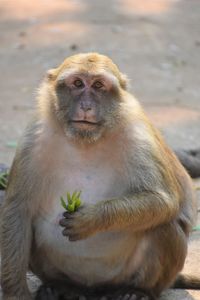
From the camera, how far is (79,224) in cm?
529

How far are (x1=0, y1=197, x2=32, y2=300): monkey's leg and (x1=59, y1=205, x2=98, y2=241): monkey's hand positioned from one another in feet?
0.97

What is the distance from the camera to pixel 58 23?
1414cm

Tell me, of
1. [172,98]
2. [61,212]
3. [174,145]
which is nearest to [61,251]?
[61,212]

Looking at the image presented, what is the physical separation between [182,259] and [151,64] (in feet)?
23.3

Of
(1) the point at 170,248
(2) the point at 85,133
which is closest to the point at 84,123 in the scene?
(2) the point at 85,133

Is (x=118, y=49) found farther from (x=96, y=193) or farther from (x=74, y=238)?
(x=74, y=238)

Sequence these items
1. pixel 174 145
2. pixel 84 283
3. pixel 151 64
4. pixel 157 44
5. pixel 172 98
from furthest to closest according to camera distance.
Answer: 1. pixel 157 44
2. pixel 151 64
3. pixel 172 98
4. pixel 174 145
5. pixel 84 283

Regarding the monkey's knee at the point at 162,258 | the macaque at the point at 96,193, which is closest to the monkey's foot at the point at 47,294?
the macaque at the point at 96,193

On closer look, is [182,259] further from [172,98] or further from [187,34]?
[187,34]

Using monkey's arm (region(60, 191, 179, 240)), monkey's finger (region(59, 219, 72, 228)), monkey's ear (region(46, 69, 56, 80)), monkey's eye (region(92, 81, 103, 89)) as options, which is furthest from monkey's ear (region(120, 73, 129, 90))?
monkey's finger (region(59, 219, 72, 228))

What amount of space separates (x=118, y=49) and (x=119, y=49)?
0.04ft

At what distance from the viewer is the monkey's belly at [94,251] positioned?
18.3 ft

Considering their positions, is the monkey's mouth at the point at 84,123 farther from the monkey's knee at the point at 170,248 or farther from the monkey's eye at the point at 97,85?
the monkey's knee at the point at 170,248

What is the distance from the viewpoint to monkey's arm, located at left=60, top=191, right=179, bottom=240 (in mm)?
5305
